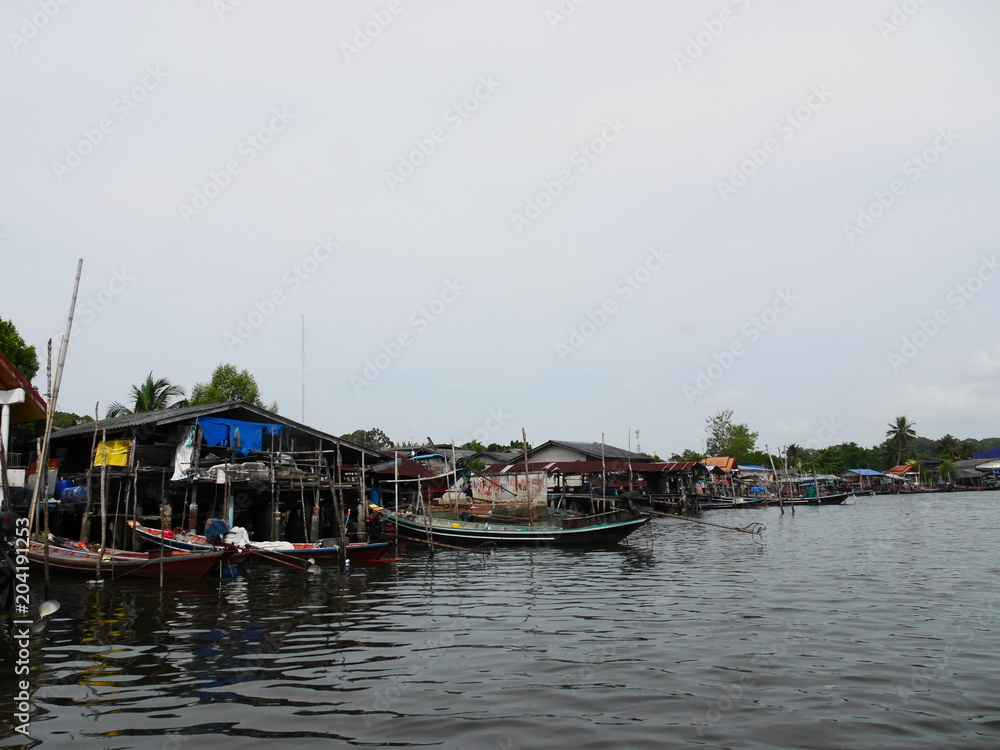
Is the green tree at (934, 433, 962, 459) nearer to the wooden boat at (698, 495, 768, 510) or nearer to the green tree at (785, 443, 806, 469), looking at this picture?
the green tree at (785, 443, 806, 469)

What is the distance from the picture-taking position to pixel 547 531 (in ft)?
88.3

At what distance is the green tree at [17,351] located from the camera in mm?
29109

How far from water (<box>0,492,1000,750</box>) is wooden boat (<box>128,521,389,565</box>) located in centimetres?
212

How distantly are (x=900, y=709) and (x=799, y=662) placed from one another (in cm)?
187

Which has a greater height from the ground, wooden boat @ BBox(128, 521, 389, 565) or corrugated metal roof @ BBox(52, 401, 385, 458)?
corrugated metal roof @ BBox(52, 401, 385, 458)

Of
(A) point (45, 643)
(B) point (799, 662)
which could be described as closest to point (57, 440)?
(A) point (45, 643)

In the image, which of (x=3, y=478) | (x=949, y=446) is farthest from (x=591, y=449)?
(x=949, y=446)

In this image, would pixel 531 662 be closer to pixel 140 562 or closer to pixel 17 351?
pixel 140 562

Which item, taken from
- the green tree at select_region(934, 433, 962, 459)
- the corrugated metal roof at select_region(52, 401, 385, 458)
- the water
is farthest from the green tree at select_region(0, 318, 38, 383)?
the green tree at select_region(934, 433, 962, 459)

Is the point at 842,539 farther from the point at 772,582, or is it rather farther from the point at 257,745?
the point at 257,745

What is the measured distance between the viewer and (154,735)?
6992 millimetres

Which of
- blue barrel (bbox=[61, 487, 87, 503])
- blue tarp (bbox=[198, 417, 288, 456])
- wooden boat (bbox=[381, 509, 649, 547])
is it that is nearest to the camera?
blue barrel (bbox=[61, 487, 87, 503])

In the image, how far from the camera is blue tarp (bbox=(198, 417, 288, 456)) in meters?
24.4

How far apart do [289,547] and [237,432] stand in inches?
252
